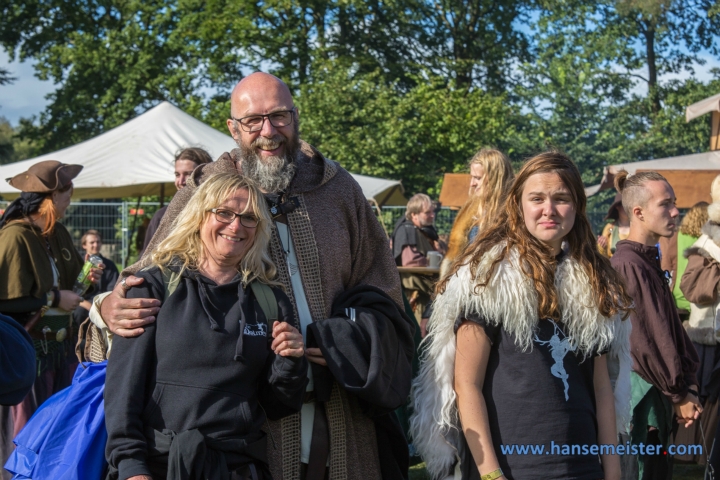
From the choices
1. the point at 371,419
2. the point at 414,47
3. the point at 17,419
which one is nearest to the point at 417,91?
the point at 414,47

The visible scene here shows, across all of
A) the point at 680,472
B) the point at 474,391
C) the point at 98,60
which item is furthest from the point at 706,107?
the point at 98,60

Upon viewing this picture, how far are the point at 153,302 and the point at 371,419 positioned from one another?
2.88 feet

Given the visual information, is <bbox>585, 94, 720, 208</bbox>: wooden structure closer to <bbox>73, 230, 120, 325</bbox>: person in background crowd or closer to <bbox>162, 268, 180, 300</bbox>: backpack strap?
<bbox>73, 230, 120, 325</bbox>: person in background crowd

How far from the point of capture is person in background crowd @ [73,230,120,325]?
4992 mm

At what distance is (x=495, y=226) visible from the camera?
2639mm

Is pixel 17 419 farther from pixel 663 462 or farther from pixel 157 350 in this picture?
pixel 663 462

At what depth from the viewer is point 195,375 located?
2240 mm

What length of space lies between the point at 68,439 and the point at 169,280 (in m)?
0.56

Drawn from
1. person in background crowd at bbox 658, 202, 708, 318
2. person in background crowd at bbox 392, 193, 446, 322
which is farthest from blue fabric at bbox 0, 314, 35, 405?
person in background crowd at bbox 392, 193, 446, 322

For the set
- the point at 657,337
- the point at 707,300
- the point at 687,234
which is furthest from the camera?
the point at 687,234

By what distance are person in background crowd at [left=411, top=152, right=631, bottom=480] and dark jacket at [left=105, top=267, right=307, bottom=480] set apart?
48 centimetres

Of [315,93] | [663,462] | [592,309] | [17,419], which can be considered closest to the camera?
[592,309]

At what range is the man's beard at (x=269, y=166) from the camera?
270cm

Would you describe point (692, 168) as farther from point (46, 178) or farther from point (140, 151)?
point (46, 178)
